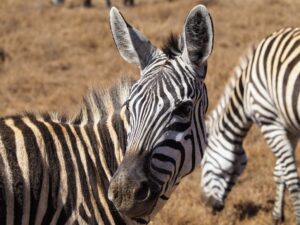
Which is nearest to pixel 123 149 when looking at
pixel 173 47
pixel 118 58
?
pixel 173 47

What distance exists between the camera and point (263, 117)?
5852 millimetres

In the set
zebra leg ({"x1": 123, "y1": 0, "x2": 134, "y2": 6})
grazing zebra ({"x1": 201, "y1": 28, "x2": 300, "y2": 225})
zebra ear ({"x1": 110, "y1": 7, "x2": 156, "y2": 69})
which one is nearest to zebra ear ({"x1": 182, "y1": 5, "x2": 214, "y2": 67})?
zebra ear ({"x1": 110, "y1": 7, "x2": 156, "y2": 69})

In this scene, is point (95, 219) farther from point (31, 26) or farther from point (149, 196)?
point (31, 26)

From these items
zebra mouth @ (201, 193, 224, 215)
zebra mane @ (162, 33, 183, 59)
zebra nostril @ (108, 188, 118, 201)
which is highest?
zebra mane @ (162, 33, 183, 59)

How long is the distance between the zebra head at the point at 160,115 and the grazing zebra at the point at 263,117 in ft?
8.39

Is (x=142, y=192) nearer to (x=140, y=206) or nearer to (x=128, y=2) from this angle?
(x=140, y=206)

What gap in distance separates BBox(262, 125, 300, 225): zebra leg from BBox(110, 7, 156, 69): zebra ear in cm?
301

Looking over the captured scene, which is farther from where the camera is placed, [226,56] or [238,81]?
[226,56]

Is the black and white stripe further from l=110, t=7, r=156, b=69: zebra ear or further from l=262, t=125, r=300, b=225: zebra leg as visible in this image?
l=262, t=125, r=300, b=225: zebra leg

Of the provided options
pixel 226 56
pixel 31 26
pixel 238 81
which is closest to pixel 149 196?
pixel 238 81

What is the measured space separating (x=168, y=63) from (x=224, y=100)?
3.59 metres

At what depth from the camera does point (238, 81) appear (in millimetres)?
6254

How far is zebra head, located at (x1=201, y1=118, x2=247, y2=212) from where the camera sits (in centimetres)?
621

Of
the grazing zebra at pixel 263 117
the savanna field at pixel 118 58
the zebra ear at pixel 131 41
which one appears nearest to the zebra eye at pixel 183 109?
the zebra ear at pixel 131 41
